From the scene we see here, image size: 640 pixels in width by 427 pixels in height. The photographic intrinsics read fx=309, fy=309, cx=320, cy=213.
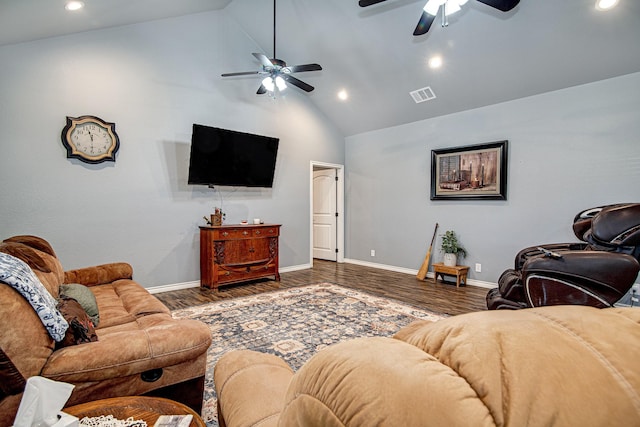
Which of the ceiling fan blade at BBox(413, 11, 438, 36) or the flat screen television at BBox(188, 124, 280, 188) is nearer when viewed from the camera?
the ceiling fan blade at BBox(413, 11, 438, 36)

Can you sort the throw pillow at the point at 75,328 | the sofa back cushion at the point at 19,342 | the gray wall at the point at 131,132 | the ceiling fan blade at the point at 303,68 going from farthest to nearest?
the ceiling fan blade at the point at 303,68 → the gray wall at the point at 131,132 → the throw pillow at the point at 75,328 → the sofa back cushion at the point at 19,342

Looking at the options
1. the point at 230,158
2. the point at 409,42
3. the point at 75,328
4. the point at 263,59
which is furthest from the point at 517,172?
the point at 75,328

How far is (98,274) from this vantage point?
3.12 m

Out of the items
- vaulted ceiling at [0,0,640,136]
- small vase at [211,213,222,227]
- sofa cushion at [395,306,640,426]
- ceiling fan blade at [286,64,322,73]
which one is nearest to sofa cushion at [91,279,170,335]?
small vase at [211,213,222,227]

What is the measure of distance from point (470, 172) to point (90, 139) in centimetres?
542

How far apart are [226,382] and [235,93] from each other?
503 centimetres

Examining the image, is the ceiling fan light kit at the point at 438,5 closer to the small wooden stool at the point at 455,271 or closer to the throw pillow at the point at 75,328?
the throw pillow at the point at 75,328

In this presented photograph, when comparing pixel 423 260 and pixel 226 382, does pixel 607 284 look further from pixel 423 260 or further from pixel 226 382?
pixel 423 260

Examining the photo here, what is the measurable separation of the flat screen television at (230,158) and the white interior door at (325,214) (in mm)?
1943

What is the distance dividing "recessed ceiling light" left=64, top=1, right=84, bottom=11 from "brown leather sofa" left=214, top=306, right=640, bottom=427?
4.13 m

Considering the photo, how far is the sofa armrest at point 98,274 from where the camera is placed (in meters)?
2.97

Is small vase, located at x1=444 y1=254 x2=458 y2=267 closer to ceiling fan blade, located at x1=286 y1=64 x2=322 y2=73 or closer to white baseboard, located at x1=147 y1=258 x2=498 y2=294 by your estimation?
white baseboard, located at x1=147 y1=258 x2=498 y2=294

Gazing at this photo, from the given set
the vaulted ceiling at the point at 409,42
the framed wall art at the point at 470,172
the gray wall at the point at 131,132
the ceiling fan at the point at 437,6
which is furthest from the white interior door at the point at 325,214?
the ceiling fan at the point at 437,6

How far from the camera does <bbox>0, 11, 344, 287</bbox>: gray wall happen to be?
11.7 ft
